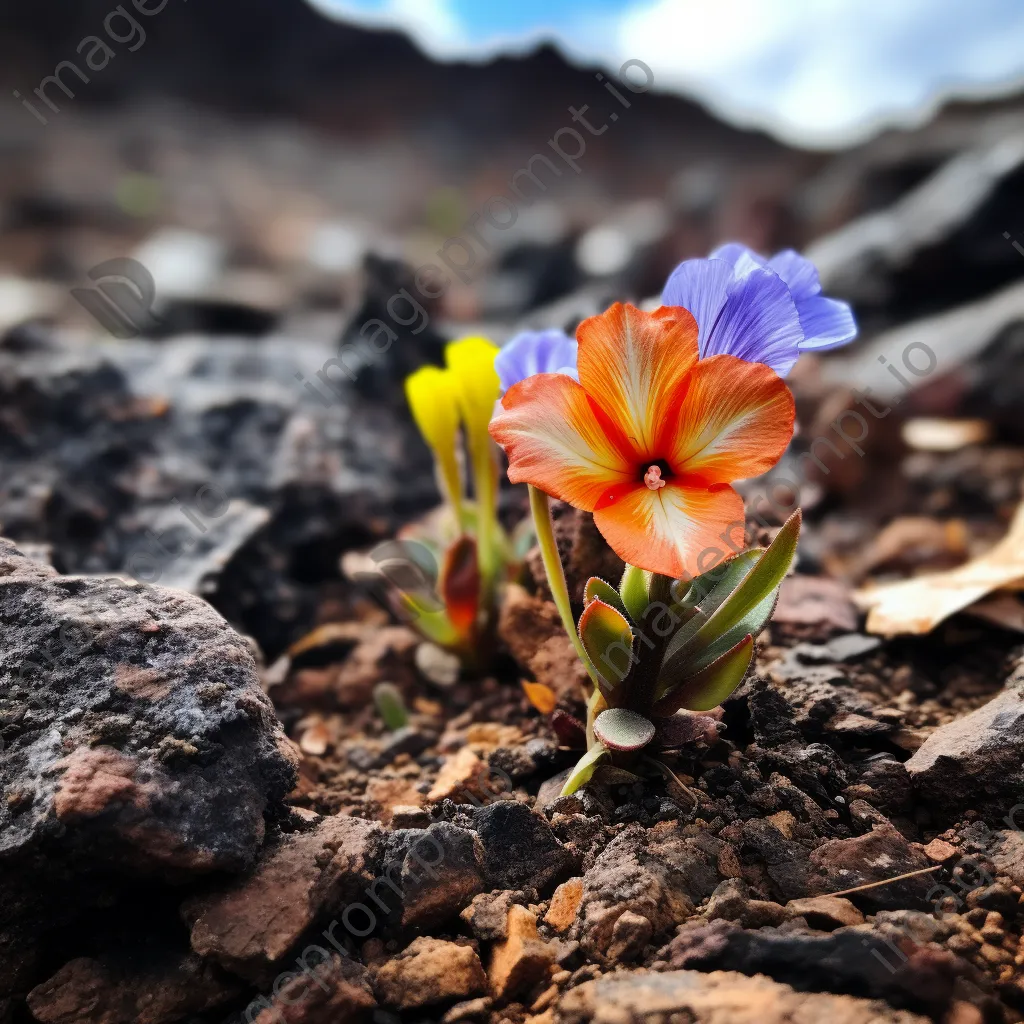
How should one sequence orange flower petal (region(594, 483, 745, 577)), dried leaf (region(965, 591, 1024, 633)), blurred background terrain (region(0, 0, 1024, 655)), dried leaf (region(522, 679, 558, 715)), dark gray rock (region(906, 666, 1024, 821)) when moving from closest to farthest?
orange flower petal (region(594, 483, 745, 577)) → dark gray rock (region(906, 666, 1024, 821)) → dried leaf (region(522, 679, 558, 715)) → dried leaf (region(965, 591, 1024, 633)) → blurred background terrain (region(0, 0, 1024, 655))

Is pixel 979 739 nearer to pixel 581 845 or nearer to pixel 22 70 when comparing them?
pixel 581 845

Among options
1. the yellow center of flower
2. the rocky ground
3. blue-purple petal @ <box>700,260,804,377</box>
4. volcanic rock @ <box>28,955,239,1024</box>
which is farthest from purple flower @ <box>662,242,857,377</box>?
volcanic rock @ <box>28,955,239,1024</box>

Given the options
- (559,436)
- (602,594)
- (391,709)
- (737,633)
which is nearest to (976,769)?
(737,633)

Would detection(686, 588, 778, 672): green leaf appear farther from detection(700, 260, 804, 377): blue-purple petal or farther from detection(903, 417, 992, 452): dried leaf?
detection(903, 417, 992, 452): dried leaf

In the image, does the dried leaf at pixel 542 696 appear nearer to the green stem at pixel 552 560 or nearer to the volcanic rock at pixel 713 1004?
the green stem at pixel 552 560

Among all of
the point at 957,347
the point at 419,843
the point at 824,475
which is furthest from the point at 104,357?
the point at 957,347

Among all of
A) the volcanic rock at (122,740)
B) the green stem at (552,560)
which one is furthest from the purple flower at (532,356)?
A: the volcanic rock at (122,740)
